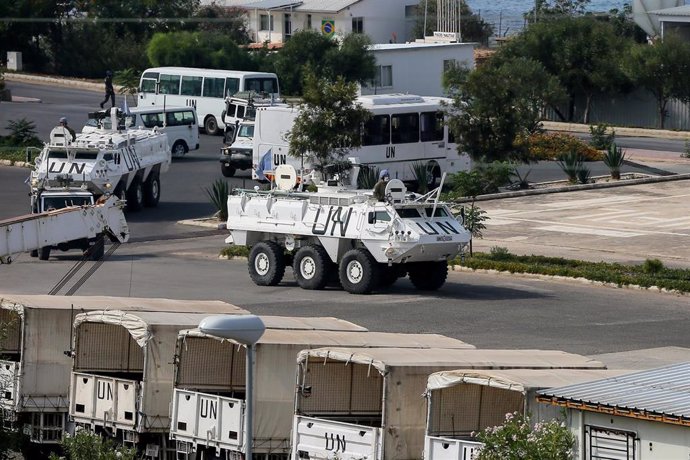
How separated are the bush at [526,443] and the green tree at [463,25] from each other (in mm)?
70650

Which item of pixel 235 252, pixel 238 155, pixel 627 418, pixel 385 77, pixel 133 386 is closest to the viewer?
pixel 627 418

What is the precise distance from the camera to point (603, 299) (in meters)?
29.6

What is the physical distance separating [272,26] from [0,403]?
73.8 meters

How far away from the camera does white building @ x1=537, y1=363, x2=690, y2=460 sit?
44.2 ft

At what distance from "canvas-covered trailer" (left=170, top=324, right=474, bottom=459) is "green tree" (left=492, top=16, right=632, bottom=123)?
157 ft

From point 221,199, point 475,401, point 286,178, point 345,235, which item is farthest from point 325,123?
point 475,401

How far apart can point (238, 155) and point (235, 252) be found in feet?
39.2

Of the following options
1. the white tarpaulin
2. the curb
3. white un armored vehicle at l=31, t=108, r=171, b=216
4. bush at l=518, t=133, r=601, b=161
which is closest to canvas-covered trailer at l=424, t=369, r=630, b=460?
the white tarpaulin

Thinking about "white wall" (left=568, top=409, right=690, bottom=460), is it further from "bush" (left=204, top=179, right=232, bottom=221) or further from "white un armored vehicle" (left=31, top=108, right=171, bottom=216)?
"bush" (left=204, top=179, right=232, bottom=221)

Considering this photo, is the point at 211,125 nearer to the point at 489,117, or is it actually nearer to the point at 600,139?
the point at 600,139

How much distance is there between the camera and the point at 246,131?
4866 centimetres

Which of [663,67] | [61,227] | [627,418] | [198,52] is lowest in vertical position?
[627,418]

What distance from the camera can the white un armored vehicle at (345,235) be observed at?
29125 mm

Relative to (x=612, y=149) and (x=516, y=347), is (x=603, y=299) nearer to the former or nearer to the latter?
(x=516, y=347)
